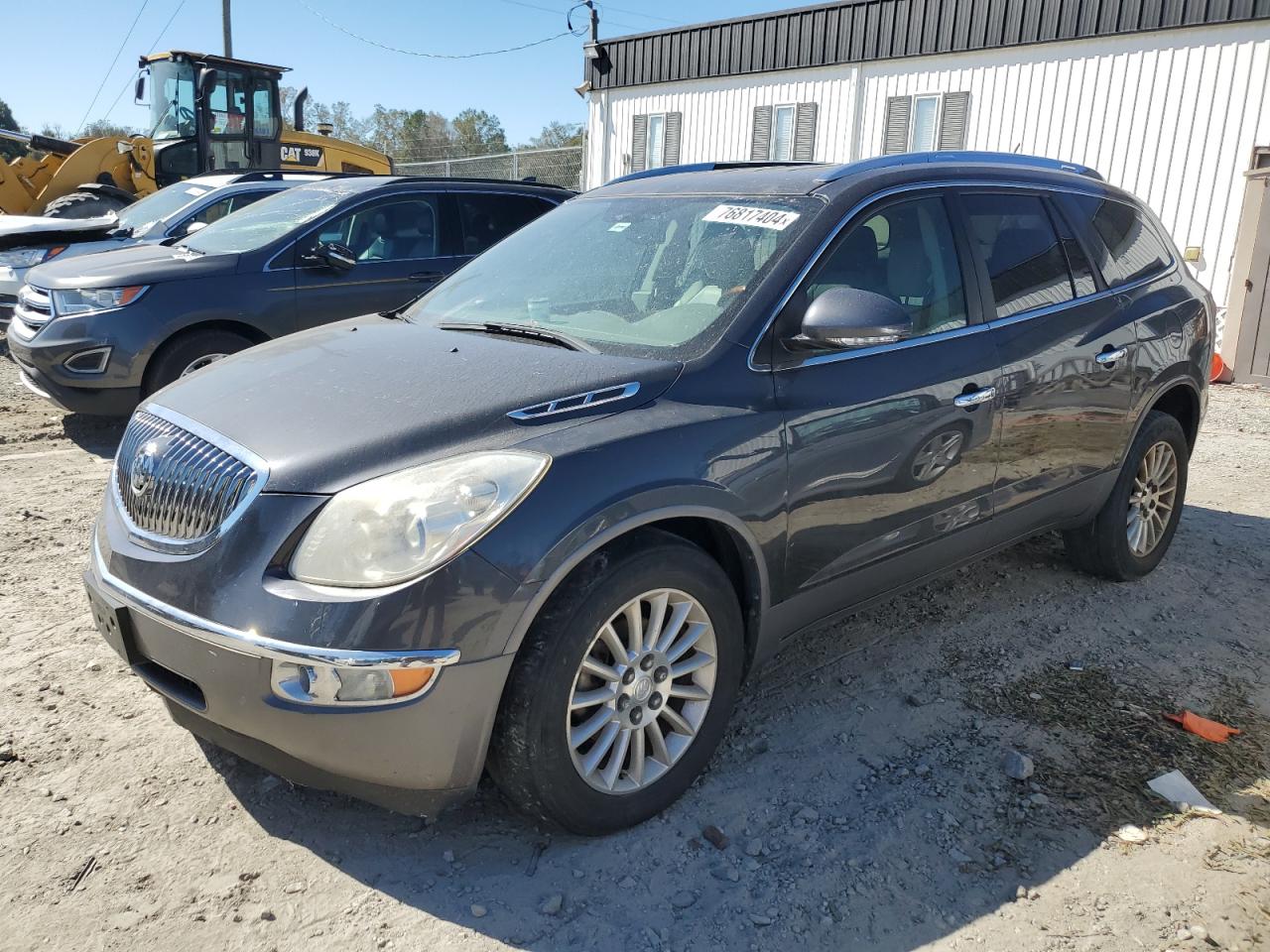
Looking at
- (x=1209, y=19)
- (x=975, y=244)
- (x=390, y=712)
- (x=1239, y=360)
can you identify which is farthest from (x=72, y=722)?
(x=1209, y=19)

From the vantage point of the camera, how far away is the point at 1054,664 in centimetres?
393

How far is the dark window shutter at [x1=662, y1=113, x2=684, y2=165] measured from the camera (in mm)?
18172

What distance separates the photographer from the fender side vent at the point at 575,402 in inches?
103

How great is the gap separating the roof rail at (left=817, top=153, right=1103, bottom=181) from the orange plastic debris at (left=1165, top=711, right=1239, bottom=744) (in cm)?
219

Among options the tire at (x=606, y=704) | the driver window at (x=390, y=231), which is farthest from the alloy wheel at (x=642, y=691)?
the driver window at (x=390, y=231)

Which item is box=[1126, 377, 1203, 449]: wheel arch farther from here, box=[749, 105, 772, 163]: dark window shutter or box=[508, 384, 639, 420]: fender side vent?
box=[749, 105, 772, 163]: dark window shutter

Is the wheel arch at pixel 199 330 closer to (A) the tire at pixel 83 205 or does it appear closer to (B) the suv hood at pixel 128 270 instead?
(B) the suv hood at pixel 128 270

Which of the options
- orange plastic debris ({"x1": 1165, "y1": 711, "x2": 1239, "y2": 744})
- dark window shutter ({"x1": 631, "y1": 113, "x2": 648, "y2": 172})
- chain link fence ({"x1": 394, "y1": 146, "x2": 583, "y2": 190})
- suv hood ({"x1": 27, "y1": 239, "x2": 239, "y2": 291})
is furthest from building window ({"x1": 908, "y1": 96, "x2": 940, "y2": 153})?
orange plastic debris ({"x1": 1165, "y1": 711, "x2": 1239, "y2": 744})

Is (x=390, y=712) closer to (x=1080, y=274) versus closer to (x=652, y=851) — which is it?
(x=652, y=851)

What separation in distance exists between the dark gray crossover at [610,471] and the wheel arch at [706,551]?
0.01m

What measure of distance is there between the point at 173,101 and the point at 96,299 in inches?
428

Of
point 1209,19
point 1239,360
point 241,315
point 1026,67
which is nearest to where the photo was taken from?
point 241,315

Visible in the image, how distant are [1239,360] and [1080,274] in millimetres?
8297

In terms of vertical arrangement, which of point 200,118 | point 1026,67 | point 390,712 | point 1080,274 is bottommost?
point 390,712
